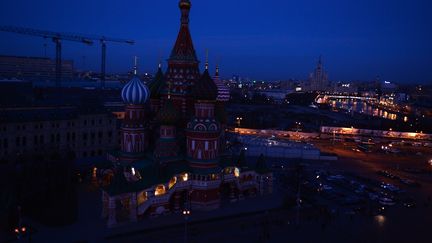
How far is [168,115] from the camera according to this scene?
79.9 feet

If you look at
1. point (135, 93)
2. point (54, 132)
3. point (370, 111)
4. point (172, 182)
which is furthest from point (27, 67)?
point (172, 182)

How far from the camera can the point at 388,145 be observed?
5000 centimetres

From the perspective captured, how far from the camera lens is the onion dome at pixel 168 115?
24312 millimetres

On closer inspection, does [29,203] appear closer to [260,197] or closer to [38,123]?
[38,123]

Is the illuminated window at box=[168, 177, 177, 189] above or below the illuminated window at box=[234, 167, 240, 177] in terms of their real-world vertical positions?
below

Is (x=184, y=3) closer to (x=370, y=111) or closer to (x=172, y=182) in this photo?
(x=172, y=182)

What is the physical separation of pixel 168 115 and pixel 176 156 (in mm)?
2593

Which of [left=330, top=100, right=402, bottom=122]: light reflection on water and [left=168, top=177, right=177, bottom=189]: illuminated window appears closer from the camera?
[left=168, top=177, right=177, bottom=189]: illuminated window

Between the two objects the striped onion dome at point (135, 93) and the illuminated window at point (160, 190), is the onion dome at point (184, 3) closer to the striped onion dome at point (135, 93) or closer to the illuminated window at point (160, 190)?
the striped onion dome at point (135, 93)

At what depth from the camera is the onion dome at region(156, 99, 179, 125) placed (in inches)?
957

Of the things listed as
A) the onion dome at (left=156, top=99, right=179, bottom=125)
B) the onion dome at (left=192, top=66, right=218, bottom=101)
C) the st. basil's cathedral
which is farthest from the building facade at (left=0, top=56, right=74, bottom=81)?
the onion dome at (left=192, top=66, right=218, bottom=101)

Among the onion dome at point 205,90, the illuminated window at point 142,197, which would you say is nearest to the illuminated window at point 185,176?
the illuminated window at point 142,197

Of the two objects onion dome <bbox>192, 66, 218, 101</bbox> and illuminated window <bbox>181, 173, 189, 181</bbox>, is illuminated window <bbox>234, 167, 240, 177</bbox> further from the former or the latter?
onion dome <bbox>192, 66, 218, 101</bbox>

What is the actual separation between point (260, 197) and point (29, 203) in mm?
14151
